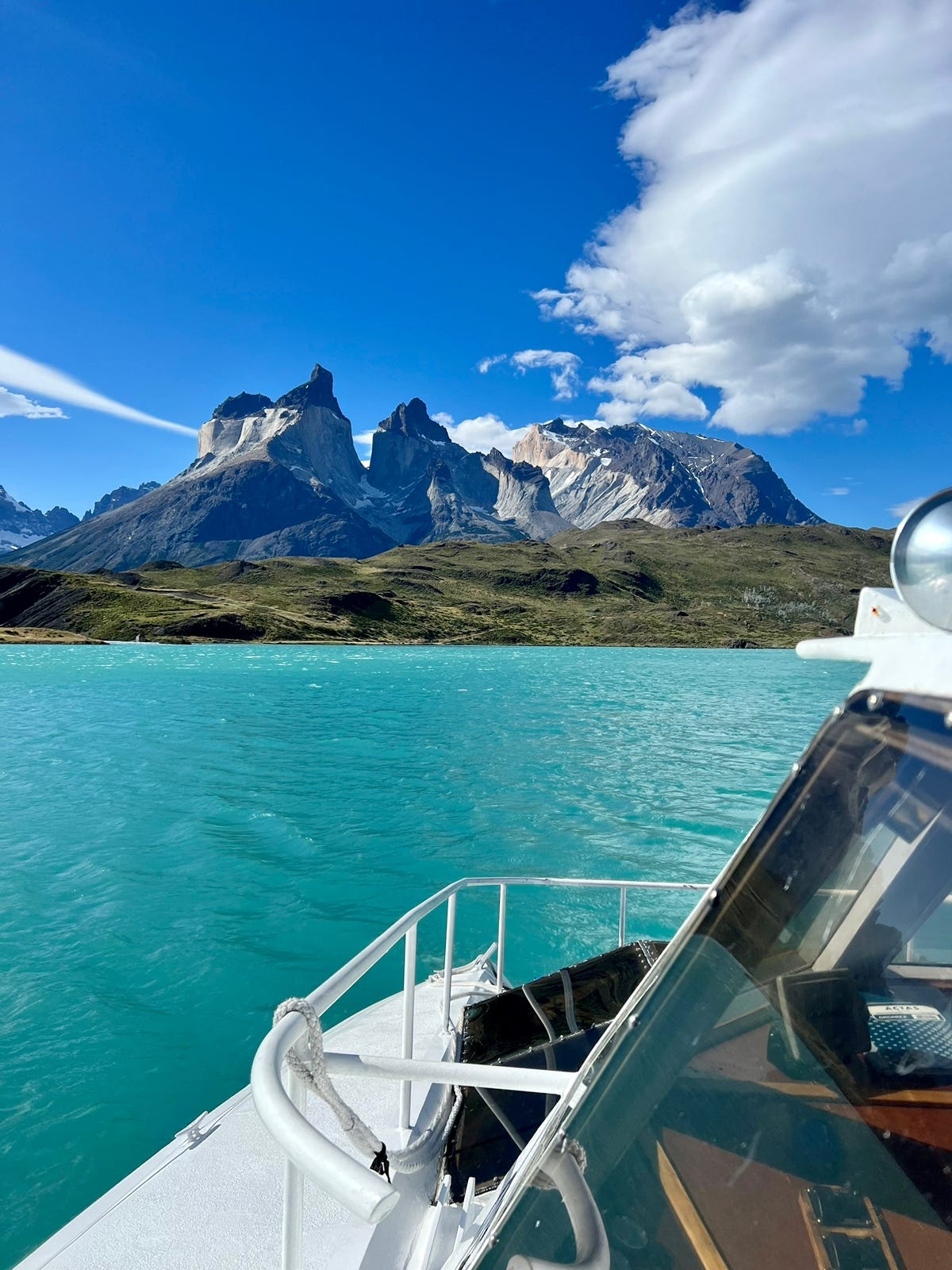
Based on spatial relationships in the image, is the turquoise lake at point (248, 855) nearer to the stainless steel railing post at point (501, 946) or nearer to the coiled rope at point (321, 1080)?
the stainless steel railing post at point (501, 946)

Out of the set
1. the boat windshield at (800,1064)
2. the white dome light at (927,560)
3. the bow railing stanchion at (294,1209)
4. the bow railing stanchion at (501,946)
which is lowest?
the bow railing stanchion at (501,946)

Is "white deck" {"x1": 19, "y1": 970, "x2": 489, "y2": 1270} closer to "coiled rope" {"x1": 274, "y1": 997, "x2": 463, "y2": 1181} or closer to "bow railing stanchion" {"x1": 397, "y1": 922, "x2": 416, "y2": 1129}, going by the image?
"bow railing stanchion" {"x1": 397, "y1": 922, "x2": 416, "y2": 1129}

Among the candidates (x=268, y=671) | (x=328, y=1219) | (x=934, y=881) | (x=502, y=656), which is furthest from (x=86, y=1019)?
(x=502, y=656)

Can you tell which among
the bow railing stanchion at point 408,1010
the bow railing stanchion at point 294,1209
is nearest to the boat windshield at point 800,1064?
the bow railing stanchion at point 294,1209

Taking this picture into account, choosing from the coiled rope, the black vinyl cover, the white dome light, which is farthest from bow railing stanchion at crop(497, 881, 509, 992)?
the white dome light

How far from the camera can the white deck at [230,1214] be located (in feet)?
13.7

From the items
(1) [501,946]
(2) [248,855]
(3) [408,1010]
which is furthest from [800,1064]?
(2) [248,855]

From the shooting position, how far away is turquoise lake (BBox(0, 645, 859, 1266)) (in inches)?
402

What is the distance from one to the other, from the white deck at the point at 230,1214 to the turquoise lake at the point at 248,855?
3.66m

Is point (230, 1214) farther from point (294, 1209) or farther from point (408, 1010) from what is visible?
point (294, 1209)

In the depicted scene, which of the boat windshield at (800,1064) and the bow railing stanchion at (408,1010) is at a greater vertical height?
the boat windshield at (800,1064)

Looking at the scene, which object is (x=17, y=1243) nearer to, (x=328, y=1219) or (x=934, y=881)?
(x=328, y=1219)

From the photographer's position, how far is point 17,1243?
739 cm

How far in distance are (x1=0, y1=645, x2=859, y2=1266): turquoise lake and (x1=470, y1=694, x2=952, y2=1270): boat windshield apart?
8542 mm
